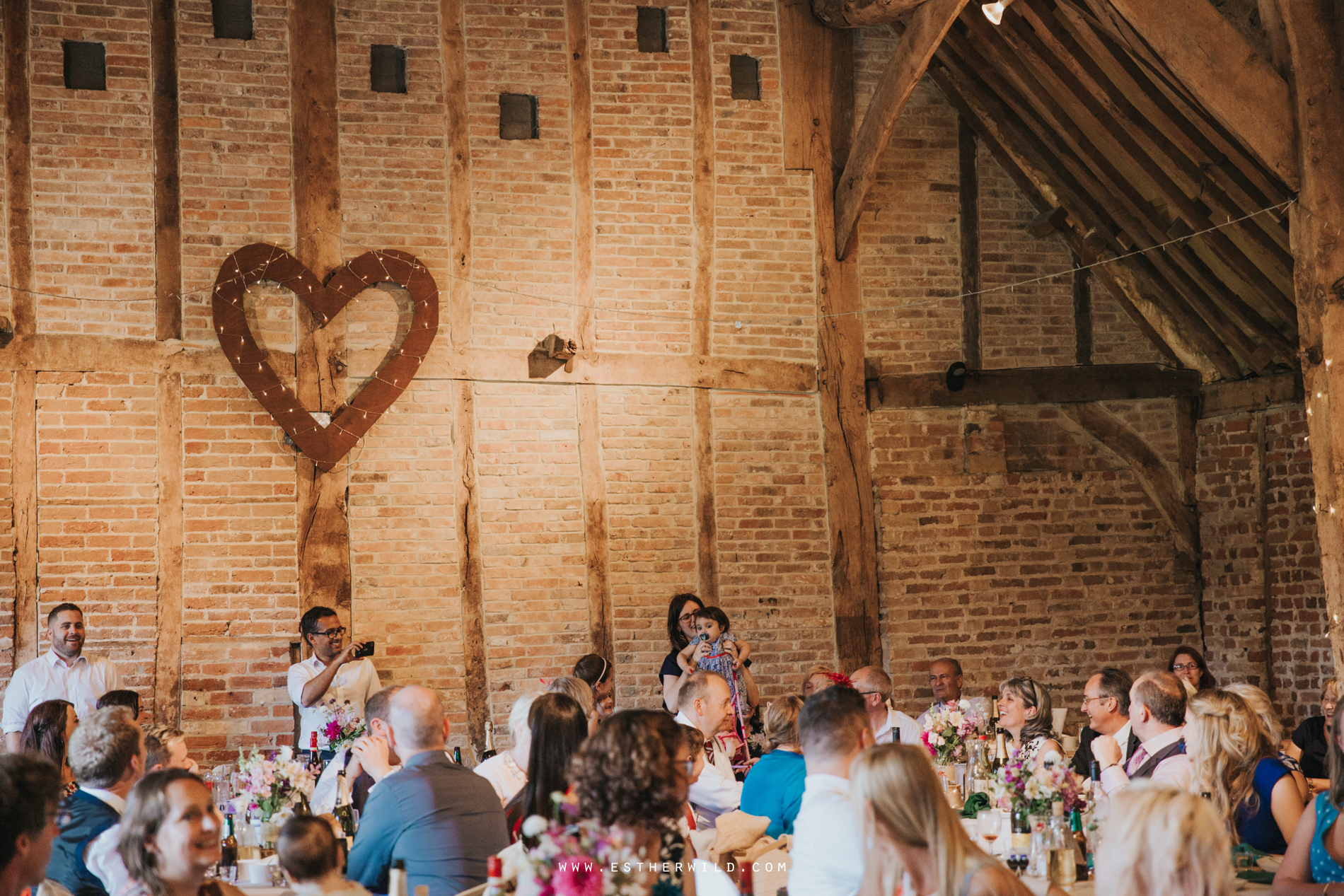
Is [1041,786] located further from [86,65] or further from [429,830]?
[86,65]

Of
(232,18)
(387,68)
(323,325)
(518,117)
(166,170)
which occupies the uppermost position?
(232,18)

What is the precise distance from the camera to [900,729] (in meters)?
6.06

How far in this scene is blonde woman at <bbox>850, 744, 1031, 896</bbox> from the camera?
2480mm

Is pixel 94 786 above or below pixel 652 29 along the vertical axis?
below

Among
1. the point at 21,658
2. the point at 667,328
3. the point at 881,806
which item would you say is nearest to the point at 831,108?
the point at 667,328

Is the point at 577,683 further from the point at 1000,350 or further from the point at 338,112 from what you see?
the point at 1000,350

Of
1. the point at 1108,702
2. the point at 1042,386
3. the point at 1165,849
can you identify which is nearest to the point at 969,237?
the point at 1042,386

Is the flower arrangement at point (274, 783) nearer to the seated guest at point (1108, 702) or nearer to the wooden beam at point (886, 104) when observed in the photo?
the seated guest at point (1108, 702)

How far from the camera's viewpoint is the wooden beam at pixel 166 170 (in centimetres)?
692

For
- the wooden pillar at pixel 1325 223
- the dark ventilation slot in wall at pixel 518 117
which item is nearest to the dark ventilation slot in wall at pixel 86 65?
the dark ventilation slot in wall at pixel 518 117

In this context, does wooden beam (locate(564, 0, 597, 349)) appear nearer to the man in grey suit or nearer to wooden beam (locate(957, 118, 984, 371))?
wooden beam (locate(957, 118, 984, 371))

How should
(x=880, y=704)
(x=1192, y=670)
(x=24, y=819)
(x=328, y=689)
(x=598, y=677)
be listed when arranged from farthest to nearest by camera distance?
1. (x=1192, y=670)
2. (x=598, y=677)
3. (x=328, y=689)
4. (x=880, y=704)
5. (x=24, y=819)

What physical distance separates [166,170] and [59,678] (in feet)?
9.30

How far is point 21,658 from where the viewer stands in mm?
6504
